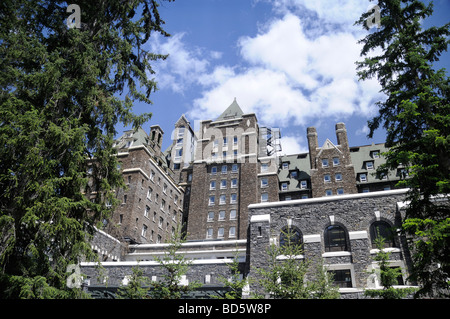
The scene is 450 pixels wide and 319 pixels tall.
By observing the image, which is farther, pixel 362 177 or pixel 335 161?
pixel 335 161

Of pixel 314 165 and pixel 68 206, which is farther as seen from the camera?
pixel 314 165

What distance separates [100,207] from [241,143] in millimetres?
40139

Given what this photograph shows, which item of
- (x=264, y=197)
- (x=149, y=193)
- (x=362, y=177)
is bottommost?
(x=149, y=193)

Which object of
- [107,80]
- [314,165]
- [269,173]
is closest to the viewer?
[107,80]

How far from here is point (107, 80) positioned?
48.7 feet

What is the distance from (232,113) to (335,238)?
131 ft

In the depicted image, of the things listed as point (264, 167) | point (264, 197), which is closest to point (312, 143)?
point (264, 167)

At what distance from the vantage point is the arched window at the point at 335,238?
20297mm

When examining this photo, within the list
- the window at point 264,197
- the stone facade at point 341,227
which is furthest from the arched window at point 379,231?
the window at point 264,197

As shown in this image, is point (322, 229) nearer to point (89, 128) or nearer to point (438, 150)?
point (438, 150)

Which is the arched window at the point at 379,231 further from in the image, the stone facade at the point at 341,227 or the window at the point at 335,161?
the window at the point at 335,161

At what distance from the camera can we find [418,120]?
14102 mm

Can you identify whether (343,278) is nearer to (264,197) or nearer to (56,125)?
(56,125)
